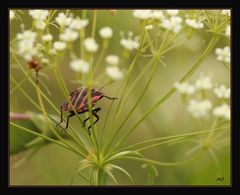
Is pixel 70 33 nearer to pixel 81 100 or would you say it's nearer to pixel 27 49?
pixel 27 49

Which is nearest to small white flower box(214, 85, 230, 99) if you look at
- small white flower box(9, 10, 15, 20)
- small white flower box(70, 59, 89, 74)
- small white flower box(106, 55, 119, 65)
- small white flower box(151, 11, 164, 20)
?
small white flower box(151, 11, 164, 20)

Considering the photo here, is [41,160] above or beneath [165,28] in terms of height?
beneath

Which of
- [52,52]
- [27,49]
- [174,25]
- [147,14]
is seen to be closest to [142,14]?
[147,14]

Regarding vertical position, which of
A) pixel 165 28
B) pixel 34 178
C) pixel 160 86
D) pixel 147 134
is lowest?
pixel 34 178

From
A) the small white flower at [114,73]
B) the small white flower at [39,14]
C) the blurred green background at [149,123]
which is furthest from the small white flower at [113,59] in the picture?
the blurred green background at [149,123]

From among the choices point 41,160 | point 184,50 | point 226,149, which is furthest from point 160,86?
point 41,160

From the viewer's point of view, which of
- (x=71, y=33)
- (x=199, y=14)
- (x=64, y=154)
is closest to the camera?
(x=71, y=33)

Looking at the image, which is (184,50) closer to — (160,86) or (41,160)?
(160,86)
